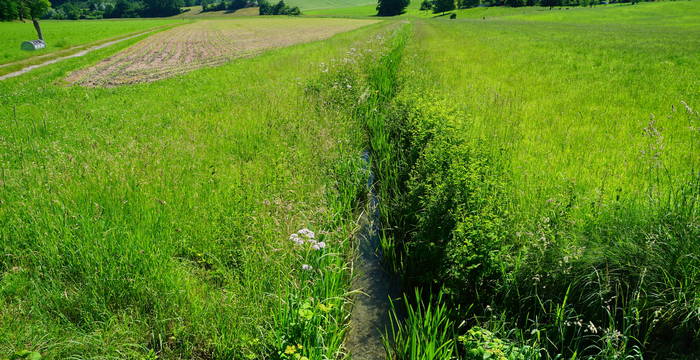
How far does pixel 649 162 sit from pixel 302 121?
6.05m

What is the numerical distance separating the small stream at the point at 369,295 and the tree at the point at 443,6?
110197 millimetres

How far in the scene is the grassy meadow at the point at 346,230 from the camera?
322 centimetres

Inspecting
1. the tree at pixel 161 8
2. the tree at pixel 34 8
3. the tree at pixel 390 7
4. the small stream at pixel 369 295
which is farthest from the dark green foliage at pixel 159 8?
the small stream at pixel 369 295

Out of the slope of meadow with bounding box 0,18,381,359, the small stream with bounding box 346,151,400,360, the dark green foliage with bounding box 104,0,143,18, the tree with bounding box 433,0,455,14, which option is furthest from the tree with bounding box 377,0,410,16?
the small stream with bounding box 346,151,400,360

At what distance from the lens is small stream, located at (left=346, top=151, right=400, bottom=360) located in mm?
3770

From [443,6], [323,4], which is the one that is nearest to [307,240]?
[443,6]

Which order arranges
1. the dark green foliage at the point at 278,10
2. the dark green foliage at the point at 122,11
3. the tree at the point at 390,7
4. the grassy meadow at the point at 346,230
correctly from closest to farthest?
the grassy meadow at the point at 346,230
the tree at the point at 390,7
the dark green foliage at the point at 278,10
the dark green foliage at the point at 122,11

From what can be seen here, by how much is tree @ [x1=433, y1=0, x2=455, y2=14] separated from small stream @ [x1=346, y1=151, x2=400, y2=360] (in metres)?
110

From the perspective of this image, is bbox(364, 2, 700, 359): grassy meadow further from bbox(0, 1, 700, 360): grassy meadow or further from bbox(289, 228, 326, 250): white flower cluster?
bbox(289, 228, 326, 250): white flower cluster

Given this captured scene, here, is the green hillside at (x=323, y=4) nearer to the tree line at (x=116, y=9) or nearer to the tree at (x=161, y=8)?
the tree at (x=161, y=8)

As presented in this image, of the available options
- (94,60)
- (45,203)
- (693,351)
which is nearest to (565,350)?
(693,351)

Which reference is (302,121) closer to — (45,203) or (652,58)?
(45,203)

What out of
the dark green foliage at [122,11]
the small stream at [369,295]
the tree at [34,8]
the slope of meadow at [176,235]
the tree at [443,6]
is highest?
the dark green foliage at [122,11]

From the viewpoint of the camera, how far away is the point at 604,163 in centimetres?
545
